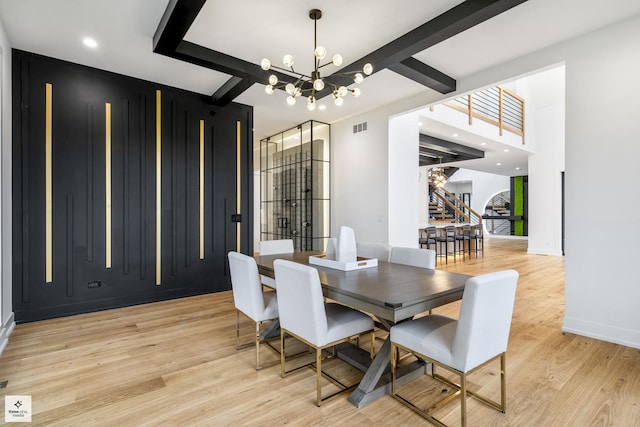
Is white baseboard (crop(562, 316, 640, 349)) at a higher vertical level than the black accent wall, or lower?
lower

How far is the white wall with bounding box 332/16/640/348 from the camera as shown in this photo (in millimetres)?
2873

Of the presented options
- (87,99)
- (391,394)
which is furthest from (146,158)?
(391,394)

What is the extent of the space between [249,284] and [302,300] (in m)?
0.66

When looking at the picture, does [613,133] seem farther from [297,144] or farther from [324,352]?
[297,144]

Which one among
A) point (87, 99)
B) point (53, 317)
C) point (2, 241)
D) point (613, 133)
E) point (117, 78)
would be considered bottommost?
point (53, 317)

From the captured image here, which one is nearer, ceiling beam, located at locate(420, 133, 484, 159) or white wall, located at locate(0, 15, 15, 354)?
white wall, located at locate(0, 15, 15, 354)

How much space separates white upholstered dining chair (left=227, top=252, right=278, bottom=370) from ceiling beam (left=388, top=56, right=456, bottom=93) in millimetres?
2670

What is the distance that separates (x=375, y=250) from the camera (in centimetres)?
356

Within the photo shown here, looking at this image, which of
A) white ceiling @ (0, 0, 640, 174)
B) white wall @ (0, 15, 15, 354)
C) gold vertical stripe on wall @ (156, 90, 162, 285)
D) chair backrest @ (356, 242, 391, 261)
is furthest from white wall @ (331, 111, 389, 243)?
white wall @ (0, 15, 15, 354)

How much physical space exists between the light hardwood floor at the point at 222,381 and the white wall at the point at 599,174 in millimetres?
335

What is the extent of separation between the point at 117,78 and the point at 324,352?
13.8 feet

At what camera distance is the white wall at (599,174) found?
9.43ft

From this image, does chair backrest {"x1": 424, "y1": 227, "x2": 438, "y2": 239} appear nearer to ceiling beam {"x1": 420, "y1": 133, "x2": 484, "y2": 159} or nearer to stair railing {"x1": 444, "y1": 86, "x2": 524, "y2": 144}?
ceiling beam {"x1": 420, "y1": 133, "x2": 484, "y2": 159}

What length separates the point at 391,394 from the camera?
2.14 metres
